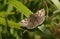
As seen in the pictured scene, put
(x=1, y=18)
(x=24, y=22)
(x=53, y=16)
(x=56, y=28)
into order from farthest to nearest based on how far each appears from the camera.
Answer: (x=53, y=16) → (x=56, y=28) → (x=1, y=18) → (x=24, y=22)

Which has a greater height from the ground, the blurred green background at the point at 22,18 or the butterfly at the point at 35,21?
the butterfly at the point at 35,21

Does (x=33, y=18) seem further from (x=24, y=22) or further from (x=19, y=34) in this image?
(x=19, y=34)

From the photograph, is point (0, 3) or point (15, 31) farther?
point (0, 3)

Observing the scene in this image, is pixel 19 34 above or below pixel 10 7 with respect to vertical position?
below

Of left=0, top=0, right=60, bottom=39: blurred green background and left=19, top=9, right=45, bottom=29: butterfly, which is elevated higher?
left=19, top=9, right=45, bottom=29: butterfly

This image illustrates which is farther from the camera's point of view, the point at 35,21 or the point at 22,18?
the point at 22,18

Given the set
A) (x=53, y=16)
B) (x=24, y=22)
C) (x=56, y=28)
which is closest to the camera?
(x=24, y=22)

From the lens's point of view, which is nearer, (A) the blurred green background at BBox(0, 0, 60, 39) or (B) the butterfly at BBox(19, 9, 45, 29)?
(B) the butterfly at BBox(19, 9, 45, 29)

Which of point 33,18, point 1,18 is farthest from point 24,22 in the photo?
point 1,18
